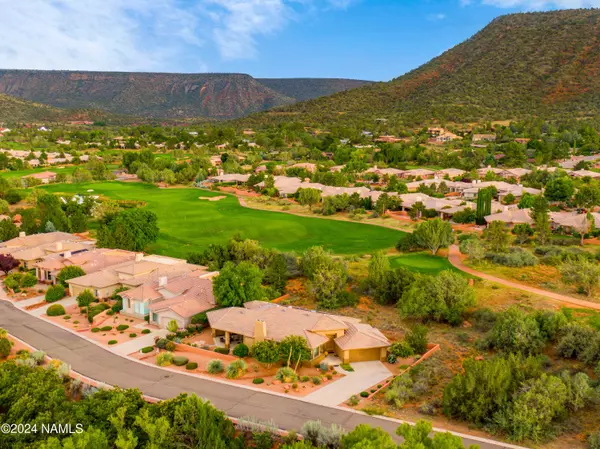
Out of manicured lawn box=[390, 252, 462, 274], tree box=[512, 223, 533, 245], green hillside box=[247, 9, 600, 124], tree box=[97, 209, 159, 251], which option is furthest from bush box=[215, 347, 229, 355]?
green hillside box=[247, 9, 600, 124]

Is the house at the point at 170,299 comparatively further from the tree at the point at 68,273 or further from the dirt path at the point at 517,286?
the dirt path at the point at 517,286

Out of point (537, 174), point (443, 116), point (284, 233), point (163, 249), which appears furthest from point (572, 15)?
point (163, 249)

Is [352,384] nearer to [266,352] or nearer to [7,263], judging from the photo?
[266,352]

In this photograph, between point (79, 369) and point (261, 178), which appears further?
point (261, 178)

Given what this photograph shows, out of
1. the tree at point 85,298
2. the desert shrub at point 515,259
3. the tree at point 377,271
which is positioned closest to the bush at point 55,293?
Answer: the tree at point 85,298

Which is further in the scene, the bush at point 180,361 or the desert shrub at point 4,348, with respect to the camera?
the desert shrub at point 4,348

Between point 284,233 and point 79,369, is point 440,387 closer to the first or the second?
point 79,369

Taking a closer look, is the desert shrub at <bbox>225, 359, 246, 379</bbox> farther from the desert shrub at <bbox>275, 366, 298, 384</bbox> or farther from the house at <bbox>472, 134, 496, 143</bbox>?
the house at <bbox>472, 134, 496, 143</bbox>
